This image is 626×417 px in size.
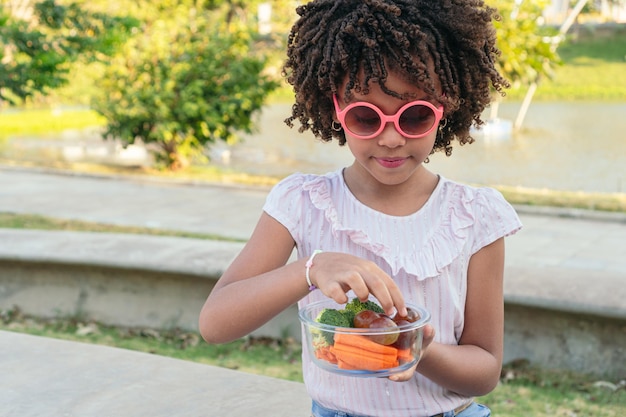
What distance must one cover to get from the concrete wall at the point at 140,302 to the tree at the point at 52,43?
3.86 meters

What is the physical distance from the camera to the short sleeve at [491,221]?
1.92m

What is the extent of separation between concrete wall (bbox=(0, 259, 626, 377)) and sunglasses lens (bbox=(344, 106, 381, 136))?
7.66 ft

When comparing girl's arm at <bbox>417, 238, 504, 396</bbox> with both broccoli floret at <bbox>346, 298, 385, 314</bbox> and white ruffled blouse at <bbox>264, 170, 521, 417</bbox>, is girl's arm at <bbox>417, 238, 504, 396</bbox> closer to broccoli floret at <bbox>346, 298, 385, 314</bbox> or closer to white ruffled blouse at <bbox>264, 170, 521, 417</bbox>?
white ruffled blouse at <bbox>264, 170, 521, 417</bbox>

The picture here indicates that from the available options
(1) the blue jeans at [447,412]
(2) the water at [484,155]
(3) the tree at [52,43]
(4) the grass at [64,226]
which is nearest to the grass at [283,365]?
(1) the blue jeans at [447,412]

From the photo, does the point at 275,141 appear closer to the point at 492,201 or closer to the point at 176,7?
the point at 176,7

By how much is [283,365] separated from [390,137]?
8.56ft

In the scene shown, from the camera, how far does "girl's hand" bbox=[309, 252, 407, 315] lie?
150 centimetres

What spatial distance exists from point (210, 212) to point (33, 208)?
183 centimetres

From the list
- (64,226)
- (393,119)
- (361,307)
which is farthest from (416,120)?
(64,226)

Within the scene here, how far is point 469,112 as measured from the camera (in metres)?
2.01

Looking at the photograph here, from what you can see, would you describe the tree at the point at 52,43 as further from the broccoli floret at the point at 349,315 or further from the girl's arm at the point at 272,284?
the broccoli floret at the point at 349,315

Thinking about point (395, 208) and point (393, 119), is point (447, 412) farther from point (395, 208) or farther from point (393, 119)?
point (393, 119)

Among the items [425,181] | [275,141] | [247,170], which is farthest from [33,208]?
[275,141]

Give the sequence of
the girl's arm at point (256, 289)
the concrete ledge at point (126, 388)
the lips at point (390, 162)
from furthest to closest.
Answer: the concrete ledge at point (126, 388), the lips at point (390, 162), the girl's arm at point (256, 289)
